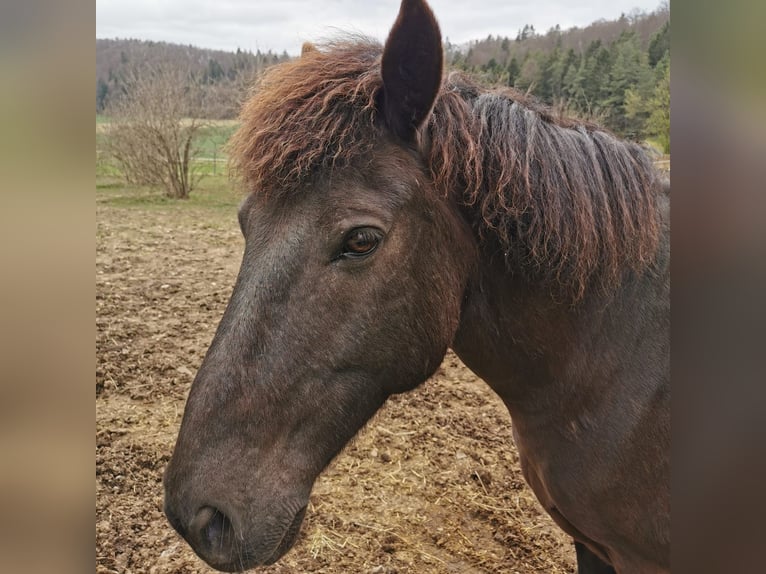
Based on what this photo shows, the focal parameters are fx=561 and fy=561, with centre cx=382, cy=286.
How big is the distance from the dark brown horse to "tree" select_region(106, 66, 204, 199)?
7053 mm

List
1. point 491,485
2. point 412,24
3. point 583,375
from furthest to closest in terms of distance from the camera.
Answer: point 491,485 < point 583,375 < point 412,24

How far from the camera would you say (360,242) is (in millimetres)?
1075

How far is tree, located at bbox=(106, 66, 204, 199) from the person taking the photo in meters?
7.48

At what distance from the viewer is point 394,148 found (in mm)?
1146

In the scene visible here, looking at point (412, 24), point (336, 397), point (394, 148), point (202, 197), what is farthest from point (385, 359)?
point (202, 197)

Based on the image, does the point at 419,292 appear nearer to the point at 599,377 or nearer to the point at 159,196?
the point at 599,377

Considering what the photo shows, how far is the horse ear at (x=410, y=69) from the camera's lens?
1.02 metres

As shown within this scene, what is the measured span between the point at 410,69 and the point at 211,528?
95 cm

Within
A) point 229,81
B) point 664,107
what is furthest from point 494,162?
point 229,81

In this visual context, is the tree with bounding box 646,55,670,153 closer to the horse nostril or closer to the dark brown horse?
the dark brown horse

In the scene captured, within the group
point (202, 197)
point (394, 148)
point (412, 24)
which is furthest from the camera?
point (202, 197)
